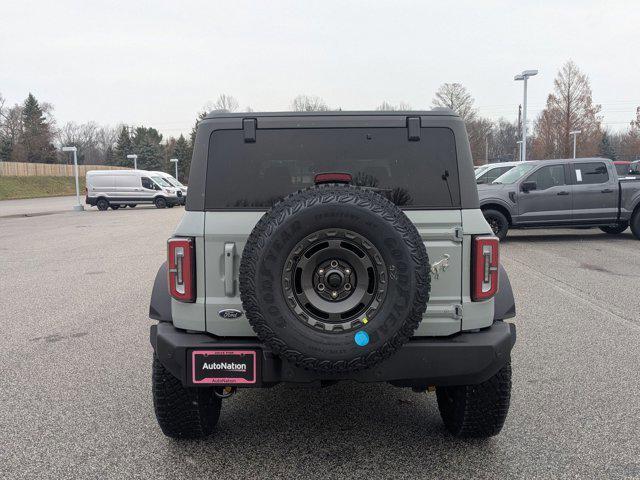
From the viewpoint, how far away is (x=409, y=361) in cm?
299

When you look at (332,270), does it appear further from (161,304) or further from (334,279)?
(161,304)

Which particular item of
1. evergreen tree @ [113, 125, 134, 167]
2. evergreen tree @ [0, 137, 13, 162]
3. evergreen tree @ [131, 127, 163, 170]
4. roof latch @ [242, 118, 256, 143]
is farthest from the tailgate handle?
evergreen tree @ [113, 125, 134, 167]

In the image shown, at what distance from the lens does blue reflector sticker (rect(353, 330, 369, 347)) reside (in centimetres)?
275

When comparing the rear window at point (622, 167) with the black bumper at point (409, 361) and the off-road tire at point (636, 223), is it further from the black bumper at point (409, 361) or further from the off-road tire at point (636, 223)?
the black bumper at point (409, 361)

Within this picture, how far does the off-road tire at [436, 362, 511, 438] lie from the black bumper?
26 cm

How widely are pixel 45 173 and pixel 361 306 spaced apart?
255ft

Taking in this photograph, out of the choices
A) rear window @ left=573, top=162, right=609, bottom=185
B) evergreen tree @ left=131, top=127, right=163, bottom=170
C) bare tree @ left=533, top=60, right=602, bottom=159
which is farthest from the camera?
evergreen tree @ left=131, top=127, right=163, bottom=170

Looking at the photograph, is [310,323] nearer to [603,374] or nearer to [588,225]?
[603,374]

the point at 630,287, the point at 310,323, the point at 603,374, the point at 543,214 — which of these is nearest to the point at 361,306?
the point at 310,323

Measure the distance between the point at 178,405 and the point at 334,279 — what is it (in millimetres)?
1318

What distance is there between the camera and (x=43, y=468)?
10.7ft

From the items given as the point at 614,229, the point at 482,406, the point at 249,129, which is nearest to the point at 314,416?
the point at 482,406

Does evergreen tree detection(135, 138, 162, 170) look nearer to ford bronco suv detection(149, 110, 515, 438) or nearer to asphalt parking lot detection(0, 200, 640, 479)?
asphalt parking lot detection(0, 200, 640, 479)

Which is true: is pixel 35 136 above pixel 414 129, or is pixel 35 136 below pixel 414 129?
above
